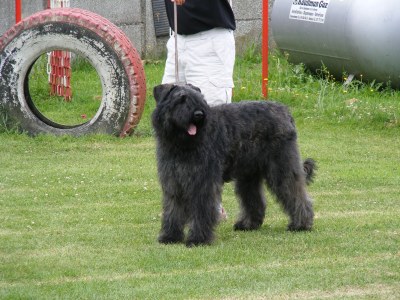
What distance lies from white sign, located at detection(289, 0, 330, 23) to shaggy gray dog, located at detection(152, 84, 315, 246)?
762cm

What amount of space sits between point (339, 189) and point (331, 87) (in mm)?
5502

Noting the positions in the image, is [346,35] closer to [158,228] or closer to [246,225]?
[246,225]

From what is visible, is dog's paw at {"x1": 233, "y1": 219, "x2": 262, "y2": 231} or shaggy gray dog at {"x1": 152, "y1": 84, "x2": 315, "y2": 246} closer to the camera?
shaggy gray dog at {"x1": 152, "y1": 84, "x2": 315, "y2": 246}

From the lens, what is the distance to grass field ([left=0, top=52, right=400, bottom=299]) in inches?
263

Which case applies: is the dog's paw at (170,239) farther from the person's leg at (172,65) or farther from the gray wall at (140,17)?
the gray wall at (140,17)

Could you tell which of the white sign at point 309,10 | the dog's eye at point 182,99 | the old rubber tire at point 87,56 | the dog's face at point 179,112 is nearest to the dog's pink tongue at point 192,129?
the dog's face at point 179,112

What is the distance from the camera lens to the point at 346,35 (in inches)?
598

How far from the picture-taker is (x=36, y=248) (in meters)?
7.79

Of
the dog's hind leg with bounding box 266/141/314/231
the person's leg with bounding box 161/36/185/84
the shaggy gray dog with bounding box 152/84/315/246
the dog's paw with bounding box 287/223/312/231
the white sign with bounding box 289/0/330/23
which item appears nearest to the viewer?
the shaggy gray dog with bounding box 152/84/315/246

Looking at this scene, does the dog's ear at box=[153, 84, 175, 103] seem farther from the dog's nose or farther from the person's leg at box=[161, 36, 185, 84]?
the person's leg at box=[161, 36, 185, 84]

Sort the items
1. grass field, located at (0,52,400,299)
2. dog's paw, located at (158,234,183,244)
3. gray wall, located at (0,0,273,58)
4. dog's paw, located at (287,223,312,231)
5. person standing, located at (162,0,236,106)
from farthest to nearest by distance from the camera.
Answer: gray wall, located at (0,0,273,58)
person standing, located at (162,0,236,106)
dog's paw, located at (287,223,312,231)
dog's paw, located at (158,234,183,244)
grass field, located at (0,52,400,299)

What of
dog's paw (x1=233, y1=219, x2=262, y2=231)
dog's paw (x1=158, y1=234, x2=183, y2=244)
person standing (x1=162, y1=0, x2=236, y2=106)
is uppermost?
person standing (x1=162, y1=0, x2=236, y2=106)

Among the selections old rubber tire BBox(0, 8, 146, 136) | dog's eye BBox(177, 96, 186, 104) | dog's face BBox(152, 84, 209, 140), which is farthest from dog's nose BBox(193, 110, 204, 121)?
old rubber tire BBox(0, 8, 146, 136)

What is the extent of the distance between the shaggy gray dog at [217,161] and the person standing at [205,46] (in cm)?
55
